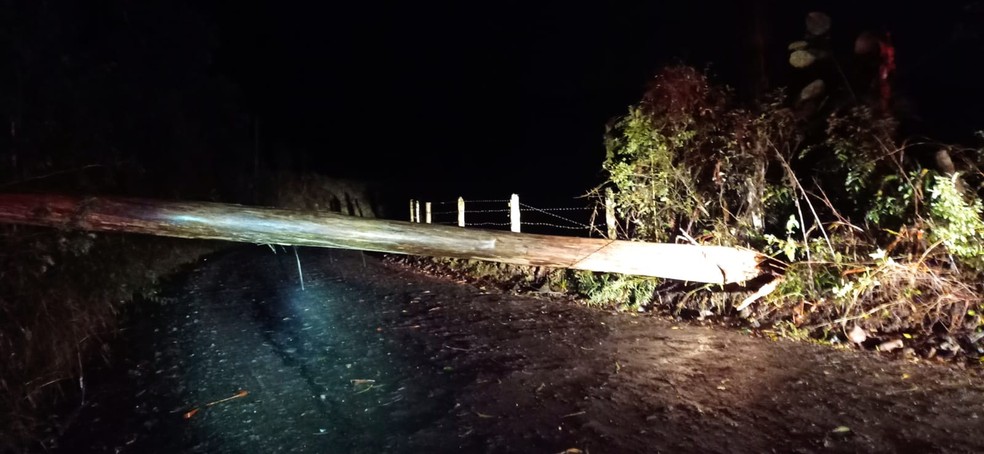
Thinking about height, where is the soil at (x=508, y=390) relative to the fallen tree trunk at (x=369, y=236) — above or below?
below

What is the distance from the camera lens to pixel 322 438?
374 centimetres

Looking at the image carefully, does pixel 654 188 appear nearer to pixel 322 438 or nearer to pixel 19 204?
pixel 322 438

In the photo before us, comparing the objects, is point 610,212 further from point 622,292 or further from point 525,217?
point 525,217

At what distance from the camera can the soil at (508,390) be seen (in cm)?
362

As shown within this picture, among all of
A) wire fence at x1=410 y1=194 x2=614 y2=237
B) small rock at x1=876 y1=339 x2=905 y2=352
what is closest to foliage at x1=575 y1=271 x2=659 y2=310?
wire fence at x1=410 y1=194 x2=614 y2=237

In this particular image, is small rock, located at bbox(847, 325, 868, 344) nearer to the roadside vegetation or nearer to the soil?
the roadside vegetation

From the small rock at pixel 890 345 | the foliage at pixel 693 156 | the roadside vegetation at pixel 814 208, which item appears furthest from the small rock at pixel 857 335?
the foliage at pixel 693 156

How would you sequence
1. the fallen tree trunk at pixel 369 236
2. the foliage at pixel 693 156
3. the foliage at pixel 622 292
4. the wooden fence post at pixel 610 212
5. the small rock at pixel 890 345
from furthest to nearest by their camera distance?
the wooden fence post at pixel 610 212
the foliage at pixel 622 292
the foliage at pixel 693 156
the fallen tree trunk at pixel 369 236
the small rock at pixel 890 345

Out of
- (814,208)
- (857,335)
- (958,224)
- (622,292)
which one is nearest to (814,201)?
(814,208)

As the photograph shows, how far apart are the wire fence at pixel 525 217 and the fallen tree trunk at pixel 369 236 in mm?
1224

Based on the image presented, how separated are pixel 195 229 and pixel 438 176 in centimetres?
2974

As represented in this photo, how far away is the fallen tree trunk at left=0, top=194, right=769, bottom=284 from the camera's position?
5.71 metres

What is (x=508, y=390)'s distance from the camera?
4.43m

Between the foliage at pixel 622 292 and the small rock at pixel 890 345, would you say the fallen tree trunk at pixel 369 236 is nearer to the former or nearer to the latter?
the foliage at pixel 622 292
